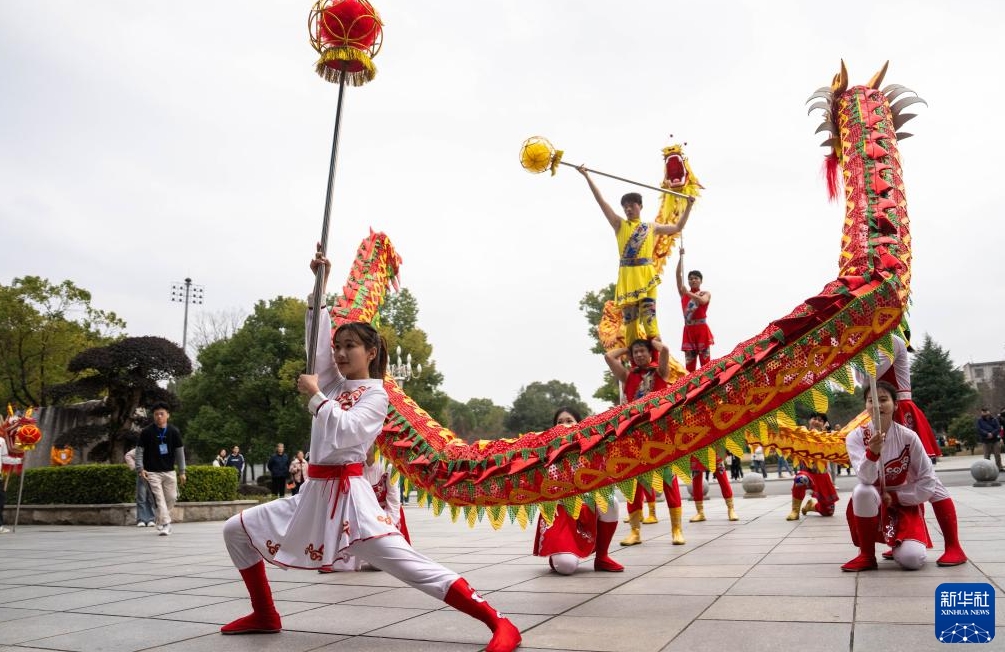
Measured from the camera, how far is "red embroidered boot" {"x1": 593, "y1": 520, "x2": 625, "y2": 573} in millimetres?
4699

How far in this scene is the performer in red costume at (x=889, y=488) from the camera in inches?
161

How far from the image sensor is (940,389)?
3588 centimetres

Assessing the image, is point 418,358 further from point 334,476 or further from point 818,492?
point 334,476

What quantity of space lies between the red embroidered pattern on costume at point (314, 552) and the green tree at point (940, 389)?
127 feet

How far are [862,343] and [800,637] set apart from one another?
4.01ft

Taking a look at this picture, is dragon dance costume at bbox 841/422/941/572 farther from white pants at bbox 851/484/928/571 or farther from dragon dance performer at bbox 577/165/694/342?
→ dragon dance performer at bbox 577/165/694/342

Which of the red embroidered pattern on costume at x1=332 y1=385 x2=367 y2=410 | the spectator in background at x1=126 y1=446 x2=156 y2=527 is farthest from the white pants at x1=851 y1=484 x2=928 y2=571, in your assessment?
the spectator in background at x1=126 y1=446 x2=156 y2=527

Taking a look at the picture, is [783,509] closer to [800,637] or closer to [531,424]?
[800,637]

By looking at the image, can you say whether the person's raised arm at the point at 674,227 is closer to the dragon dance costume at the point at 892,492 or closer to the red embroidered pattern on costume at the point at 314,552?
the dragon dance costume at the point at 892,492

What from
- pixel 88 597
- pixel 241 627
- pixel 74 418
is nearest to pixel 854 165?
pixel 241 627

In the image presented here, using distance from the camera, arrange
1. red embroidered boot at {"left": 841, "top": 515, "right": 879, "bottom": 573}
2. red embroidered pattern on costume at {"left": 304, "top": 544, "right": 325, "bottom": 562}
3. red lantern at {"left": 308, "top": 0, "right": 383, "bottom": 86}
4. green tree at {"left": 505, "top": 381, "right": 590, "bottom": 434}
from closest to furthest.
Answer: red embroidered pattern on costume at {"left": 304, "top": 544, "right": 325, "bottom": 562}, red lantern at {"left": 308, "top": 0, "right": 383, "bottom": 86}, red embroidered boot at {"left": 841, "top": 515, "right": 879, "bottom": 573}, green tree at {"left": 505, "top": 381, "right": 590, "bottom": 434}

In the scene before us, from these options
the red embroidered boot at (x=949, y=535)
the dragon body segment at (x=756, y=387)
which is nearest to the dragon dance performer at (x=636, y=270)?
the dragon body segment at (x=756, y=387)

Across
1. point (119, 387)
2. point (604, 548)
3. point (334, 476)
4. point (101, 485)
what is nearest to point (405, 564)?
point (334, 476)

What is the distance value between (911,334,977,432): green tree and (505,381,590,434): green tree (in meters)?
25.6
